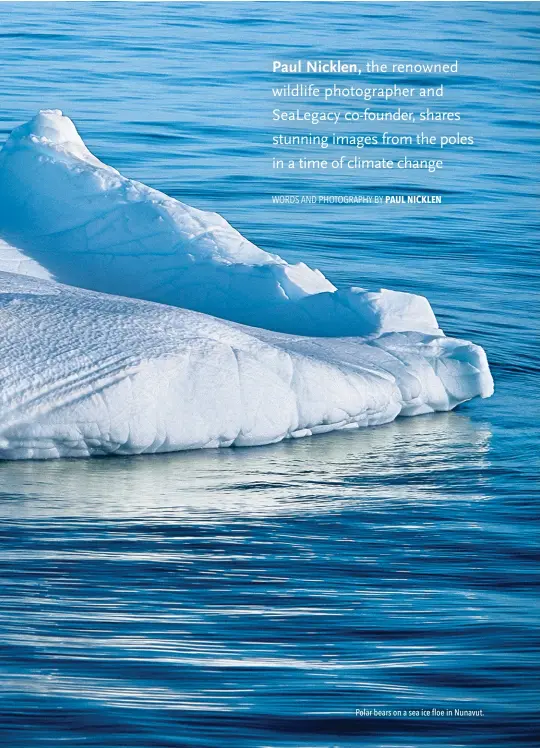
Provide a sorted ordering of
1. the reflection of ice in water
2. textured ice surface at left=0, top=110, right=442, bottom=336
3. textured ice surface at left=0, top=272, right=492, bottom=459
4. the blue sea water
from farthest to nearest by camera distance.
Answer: textured ice surface at left=0, top=110, right=442, bottom=336
textured ice surface at left=0, top=272, right=492, bottom=459
the reflection of ice in water
the blue sea water

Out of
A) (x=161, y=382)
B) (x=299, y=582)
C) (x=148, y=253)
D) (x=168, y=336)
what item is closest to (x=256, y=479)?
(x=161, y=382)

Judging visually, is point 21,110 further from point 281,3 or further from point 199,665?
point 281,3

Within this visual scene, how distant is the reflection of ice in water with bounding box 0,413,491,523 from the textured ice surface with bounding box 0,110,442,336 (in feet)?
4.62

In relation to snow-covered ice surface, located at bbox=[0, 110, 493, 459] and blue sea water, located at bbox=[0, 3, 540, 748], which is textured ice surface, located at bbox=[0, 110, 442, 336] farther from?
blue sea water, located at bbox=[0, 3, 540, 748]

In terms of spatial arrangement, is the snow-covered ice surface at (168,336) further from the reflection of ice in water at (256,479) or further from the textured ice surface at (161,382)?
the reflection of ice in water at (256,479)

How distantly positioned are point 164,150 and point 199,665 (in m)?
11.7

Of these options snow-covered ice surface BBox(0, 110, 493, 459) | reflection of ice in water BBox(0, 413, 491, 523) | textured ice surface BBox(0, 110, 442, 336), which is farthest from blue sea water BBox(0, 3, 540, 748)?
textured ice surface BBox(0, 110, 442, 336)

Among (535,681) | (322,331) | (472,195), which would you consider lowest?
(535,681)

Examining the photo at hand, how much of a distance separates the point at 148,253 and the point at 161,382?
8.26 feet

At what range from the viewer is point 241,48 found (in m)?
24.4

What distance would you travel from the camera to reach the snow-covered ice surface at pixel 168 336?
207 inches

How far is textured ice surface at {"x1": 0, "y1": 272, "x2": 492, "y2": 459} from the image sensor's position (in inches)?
204

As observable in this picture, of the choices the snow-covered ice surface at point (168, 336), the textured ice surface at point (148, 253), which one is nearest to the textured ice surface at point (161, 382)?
the snow-covered ice surface at point (168, 336)

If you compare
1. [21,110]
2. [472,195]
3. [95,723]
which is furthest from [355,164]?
[95,723]
